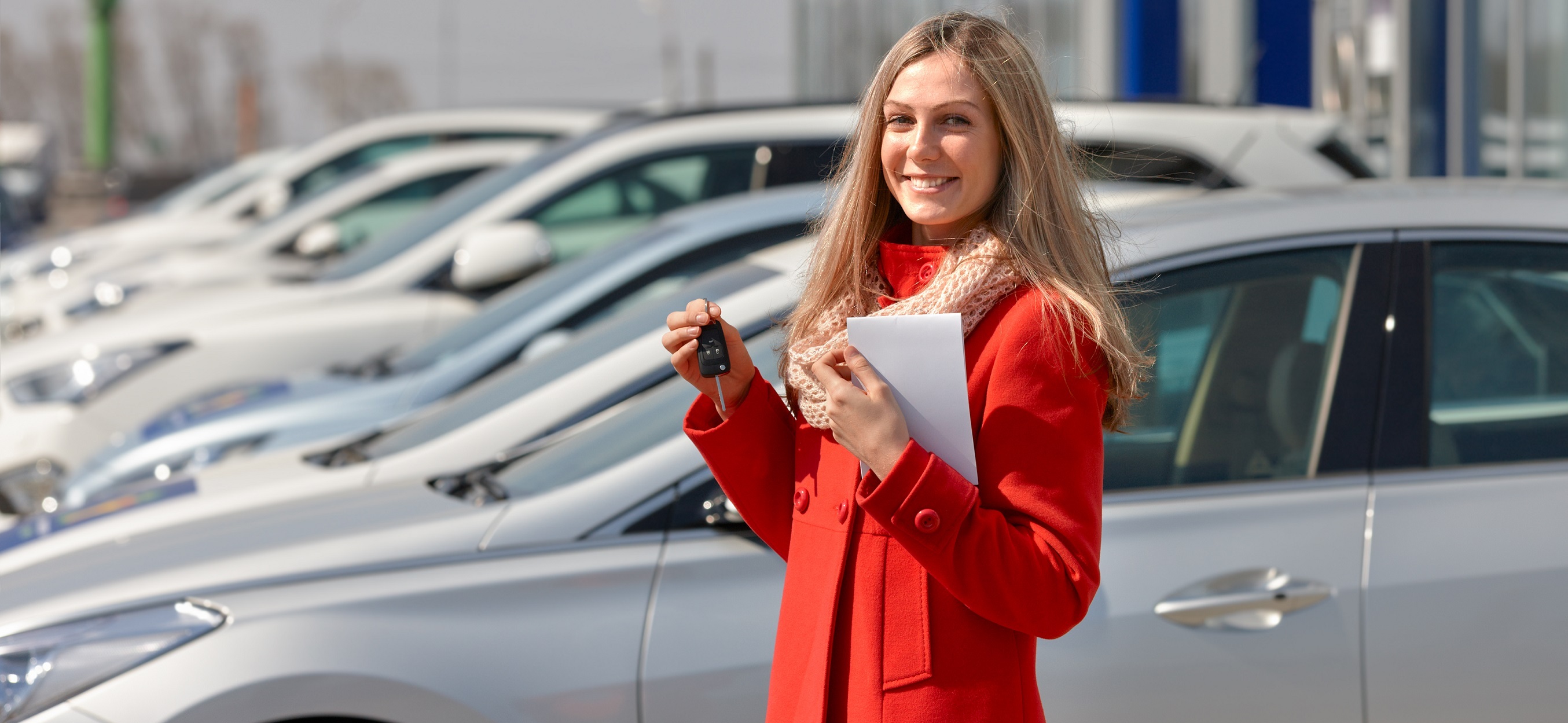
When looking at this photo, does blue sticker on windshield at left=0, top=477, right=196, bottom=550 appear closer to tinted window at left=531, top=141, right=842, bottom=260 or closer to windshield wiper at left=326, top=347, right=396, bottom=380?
windshield wiper at left=326, top=347, right=396, bottom=380

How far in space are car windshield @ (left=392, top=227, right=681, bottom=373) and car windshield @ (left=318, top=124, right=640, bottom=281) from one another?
132 centimetres

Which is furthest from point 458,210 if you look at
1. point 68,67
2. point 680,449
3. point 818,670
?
point 68,67

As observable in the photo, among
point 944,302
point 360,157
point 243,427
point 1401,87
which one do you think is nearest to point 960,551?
point 944,302

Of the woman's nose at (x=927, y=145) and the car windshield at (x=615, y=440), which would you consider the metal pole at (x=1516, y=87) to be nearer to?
the car windshield at (x=615, y=440)

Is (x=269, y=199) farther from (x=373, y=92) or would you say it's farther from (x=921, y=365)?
(x=373, y=92)

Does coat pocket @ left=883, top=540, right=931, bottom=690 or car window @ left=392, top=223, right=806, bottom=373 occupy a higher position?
car window @ left=392, top=223, right=806, bottom=373

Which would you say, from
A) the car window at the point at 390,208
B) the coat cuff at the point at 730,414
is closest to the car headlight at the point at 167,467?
the coat cuff at the point at 730,414

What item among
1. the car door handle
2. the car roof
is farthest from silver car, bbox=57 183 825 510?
the car door handle

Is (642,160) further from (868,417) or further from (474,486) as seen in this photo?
(868,417)

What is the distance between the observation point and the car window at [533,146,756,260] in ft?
19.2

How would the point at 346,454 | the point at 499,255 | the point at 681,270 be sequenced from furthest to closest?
the point at 499,255, the point at 681,270, the point at 346,454

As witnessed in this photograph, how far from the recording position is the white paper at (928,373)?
1532 mm

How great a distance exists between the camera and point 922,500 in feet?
4.85

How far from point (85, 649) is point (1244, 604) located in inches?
75.5
